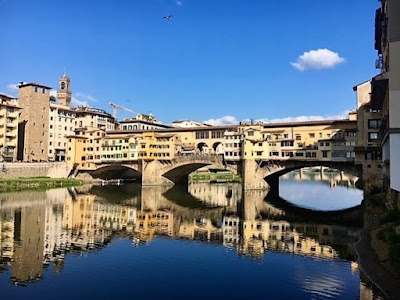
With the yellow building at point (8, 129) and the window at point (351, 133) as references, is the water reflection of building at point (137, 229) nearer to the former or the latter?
the window at point (351, 133)

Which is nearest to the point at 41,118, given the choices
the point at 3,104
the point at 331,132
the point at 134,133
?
the point at 3,104

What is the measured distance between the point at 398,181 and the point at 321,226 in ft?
58.9

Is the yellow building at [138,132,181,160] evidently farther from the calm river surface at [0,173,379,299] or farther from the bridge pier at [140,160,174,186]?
the calm river surface at [0,173,379,299]

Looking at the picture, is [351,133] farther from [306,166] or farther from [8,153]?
[8,153]

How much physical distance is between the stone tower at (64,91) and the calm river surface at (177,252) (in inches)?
2879

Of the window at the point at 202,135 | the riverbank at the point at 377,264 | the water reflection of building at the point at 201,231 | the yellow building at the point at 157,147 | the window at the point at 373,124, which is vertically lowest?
the water reflection of building at the point at 201,231

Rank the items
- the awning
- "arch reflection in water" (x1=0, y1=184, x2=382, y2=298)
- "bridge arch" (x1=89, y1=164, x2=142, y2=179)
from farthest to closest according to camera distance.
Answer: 1. "bridge arch" (x1=89, y1=164, x2=142, y2=179)
2. "arch reflection in water" (x1=0, y1=184, x2=382, y2=298)
3. the awning

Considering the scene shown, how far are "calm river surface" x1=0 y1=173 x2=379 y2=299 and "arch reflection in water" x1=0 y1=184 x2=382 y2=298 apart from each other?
78mm

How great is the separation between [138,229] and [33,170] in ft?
160

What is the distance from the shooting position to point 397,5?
16500mm

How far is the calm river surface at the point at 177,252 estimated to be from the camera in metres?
16.7

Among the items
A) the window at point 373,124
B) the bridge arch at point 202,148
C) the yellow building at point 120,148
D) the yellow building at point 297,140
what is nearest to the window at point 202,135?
the bridge arch at point 202,148

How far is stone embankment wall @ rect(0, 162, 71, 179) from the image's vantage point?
66.1 m

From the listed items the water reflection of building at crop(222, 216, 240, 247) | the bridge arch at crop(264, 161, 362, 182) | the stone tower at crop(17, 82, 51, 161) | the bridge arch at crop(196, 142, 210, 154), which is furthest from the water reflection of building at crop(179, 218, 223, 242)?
the stone tower at crop(17, 82, 51, 161)
